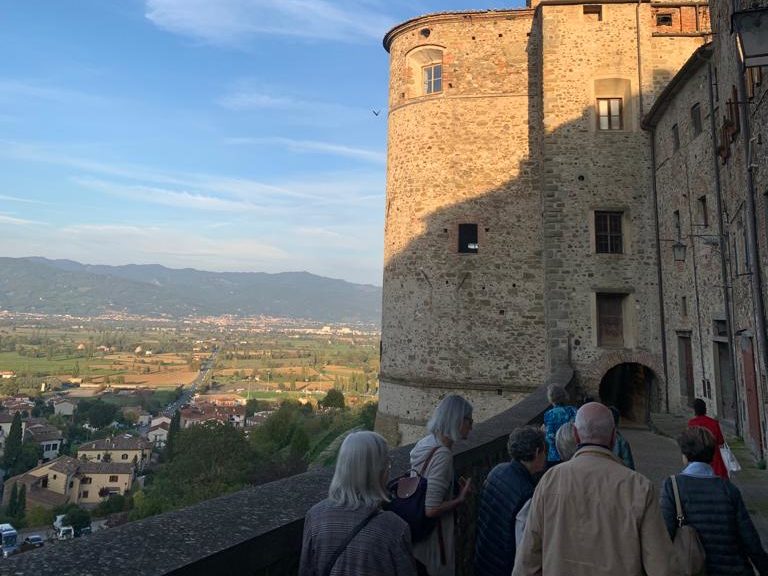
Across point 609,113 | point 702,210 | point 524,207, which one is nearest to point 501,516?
point 702,210

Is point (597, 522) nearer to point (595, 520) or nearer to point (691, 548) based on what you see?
point (595, 520)

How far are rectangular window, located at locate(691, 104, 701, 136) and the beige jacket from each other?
38.0 ft

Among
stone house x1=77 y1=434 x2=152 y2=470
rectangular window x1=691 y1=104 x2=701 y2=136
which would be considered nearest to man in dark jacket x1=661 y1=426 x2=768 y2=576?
rectangular window x1=691 y1=104 x2=701 y2=136

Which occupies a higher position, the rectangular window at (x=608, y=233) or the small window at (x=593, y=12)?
the small window at (x=593, y=12)

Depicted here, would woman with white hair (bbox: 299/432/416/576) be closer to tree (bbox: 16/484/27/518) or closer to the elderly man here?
the elderly man

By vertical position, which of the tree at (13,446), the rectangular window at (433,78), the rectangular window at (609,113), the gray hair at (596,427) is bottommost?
the tree at (13,446)

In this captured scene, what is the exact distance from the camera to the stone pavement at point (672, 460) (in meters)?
6.14

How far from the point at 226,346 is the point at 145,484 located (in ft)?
458

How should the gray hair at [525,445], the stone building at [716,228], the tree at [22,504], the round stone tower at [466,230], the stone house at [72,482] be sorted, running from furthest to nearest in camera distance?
the stone house at [72,482] < the tree at [22,504] < the round stone tower at [466,230] < the stone building at [716,228] < the gray hair at [525,445]

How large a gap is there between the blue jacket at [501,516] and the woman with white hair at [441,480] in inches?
7.0

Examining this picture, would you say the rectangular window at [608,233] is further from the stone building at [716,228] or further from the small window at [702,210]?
the small window at [702,210]

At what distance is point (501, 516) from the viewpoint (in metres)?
2.96

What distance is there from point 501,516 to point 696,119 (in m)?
11.7

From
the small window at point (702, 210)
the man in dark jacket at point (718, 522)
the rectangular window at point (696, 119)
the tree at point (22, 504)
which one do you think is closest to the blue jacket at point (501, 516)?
the man in dark jacket at point (718, 522)
